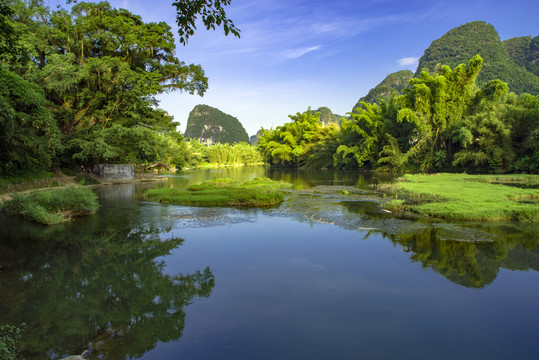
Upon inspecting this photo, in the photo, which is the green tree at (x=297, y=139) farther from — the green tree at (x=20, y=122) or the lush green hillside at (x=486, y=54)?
the green tree at (x=20, y=122)

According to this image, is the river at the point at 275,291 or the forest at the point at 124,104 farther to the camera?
the forest at the point at 124,104

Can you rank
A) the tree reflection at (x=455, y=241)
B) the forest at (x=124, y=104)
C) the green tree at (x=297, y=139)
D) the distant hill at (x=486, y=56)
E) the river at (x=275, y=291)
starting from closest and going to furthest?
the river at (x=275, y=291), the tree reflection at (x=455, y=241), the forest at (x=124, y=104), the green tree at (x=297, y=139), the distant hill at (x=486, y=56)

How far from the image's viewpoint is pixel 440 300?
5746mm

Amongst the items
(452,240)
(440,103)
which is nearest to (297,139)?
(440,103)

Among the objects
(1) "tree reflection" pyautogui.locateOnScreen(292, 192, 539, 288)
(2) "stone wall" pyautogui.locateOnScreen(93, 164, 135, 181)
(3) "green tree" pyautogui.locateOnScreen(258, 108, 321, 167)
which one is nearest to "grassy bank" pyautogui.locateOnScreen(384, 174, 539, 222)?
(1) "tree reflection" pyautogui.locateOnScreen(292, 192, 539, 288)

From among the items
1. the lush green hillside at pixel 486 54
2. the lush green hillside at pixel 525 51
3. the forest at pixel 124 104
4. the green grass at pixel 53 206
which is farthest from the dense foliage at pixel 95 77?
the lush green hillside at pixel 525 51

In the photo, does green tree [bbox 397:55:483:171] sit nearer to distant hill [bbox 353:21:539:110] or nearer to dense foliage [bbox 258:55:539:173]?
dense foliage [bbox 258:55:539:173]

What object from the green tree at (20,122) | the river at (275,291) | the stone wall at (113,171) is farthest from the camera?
the stone wall at (113,171)

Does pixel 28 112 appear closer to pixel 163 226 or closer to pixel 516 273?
pixel 163 226

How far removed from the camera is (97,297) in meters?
5.95

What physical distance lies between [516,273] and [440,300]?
2520 mm

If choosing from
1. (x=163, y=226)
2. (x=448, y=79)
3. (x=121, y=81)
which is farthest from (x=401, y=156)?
(x=163, y=226)

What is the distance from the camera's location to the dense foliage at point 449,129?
2822 cm

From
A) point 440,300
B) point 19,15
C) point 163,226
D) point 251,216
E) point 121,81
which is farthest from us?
point 121,81
